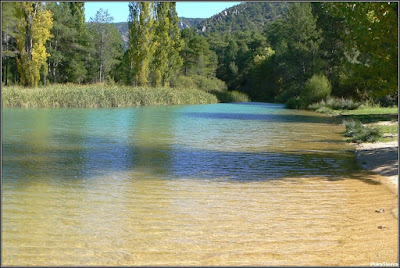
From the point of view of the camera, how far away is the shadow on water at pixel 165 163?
27.5 feet

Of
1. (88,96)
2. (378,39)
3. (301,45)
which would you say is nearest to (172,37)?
(301,45)

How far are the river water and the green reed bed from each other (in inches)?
667

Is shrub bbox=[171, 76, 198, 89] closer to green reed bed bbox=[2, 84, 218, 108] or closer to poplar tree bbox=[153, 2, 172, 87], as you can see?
poplar tree bbox=[153, 2, 172, 87]

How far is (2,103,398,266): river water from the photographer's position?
4.36m

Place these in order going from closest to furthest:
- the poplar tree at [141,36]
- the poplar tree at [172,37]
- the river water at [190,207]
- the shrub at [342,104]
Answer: the river water at [190,207] < the shrub at [342,104] < the poplar tree at [141,36] < the poplar tree at [172,37]

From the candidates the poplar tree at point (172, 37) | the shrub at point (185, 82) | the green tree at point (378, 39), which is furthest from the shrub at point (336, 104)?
the shrub at point (185, 82)

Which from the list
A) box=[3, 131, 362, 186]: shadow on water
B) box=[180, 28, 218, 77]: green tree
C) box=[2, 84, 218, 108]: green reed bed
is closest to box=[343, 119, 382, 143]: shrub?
box=[3, 131, 362, 186]: shadow on water

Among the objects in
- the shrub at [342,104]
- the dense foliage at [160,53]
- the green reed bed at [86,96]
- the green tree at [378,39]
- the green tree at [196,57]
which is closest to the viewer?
the green tree at [378,39]

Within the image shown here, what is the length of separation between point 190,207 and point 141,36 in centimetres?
3744

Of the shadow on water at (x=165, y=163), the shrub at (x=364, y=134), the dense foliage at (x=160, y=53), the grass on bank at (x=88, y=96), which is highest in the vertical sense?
the dense foliage at (x=160, y=53)

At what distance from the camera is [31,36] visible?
29.1m

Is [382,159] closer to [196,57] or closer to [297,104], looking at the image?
[297,104]

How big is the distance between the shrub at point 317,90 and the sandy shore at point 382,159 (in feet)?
75.9

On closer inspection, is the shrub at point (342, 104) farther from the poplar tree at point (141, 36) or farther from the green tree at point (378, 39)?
the green tree at point (378, 39)
